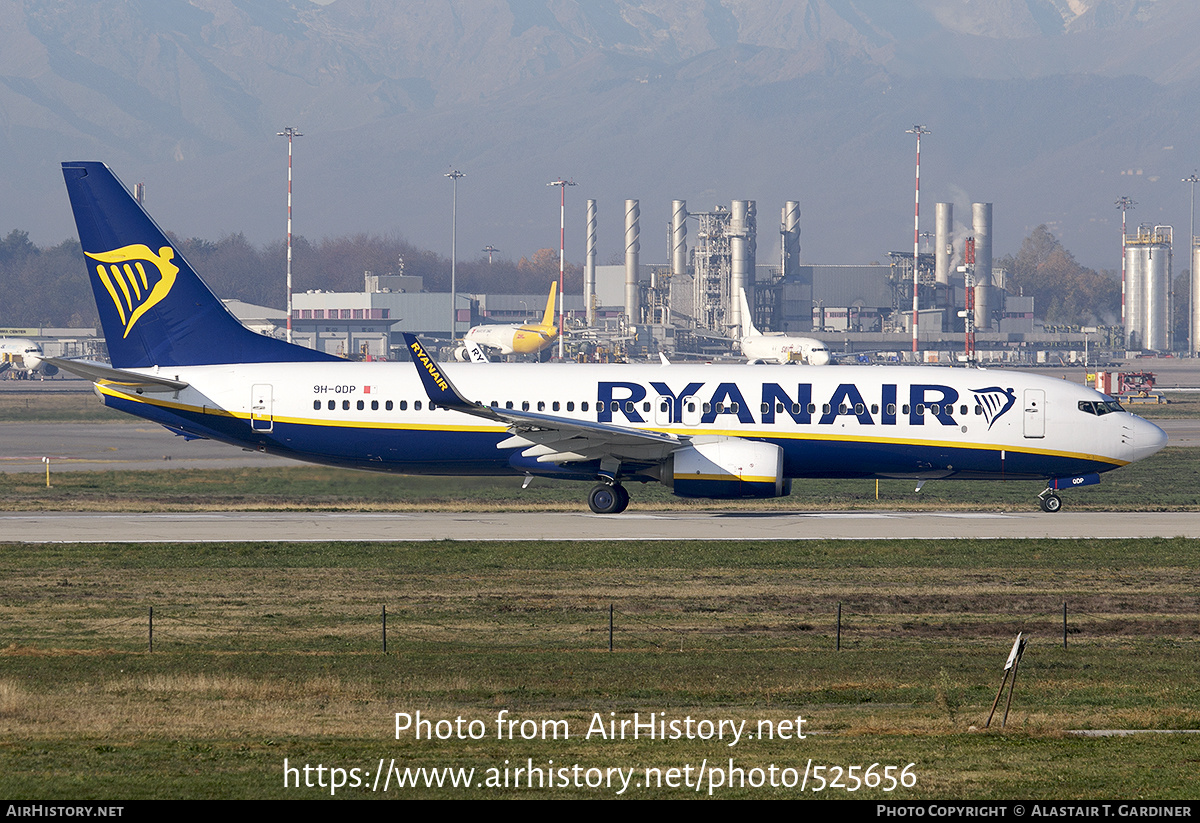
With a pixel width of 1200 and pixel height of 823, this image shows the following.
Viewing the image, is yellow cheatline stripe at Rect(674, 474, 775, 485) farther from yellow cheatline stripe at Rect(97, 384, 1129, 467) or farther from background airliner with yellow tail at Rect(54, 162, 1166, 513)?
yellow cheatline stripe at Rect(97, 384, 1129, 467)

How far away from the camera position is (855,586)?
2911 centimetres

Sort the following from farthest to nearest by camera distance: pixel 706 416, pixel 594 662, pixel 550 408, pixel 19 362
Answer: pixel 19 362 < pixel 550 408 < pixel 706 416 < pixel 594 662

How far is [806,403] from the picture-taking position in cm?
4038

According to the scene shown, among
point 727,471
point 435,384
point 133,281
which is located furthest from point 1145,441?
point 133,281

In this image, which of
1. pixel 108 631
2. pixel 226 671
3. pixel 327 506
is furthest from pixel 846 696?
pixel 327 506

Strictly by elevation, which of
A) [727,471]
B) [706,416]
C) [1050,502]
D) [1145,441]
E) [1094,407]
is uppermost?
[1094,407]

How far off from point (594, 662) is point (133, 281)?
25.1 meters

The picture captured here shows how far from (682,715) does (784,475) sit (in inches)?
920

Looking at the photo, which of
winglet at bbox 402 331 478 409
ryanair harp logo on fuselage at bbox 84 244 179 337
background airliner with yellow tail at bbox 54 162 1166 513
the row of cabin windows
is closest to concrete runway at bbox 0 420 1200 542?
background airliner with yellow tail at bbox 54 162 1166 513

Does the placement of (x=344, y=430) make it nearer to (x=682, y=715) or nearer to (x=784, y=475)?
(x=784, y=475)

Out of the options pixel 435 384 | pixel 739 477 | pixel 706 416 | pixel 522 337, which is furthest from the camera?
pixel 522 337

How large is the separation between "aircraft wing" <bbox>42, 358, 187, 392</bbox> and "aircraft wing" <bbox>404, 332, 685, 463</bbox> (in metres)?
7.56

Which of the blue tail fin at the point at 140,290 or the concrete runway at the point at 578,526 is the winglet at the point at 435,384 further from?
the blue tail fin at the point at 140,290

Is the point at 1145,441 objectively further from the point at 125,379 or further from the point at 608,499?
the point at 125,379
